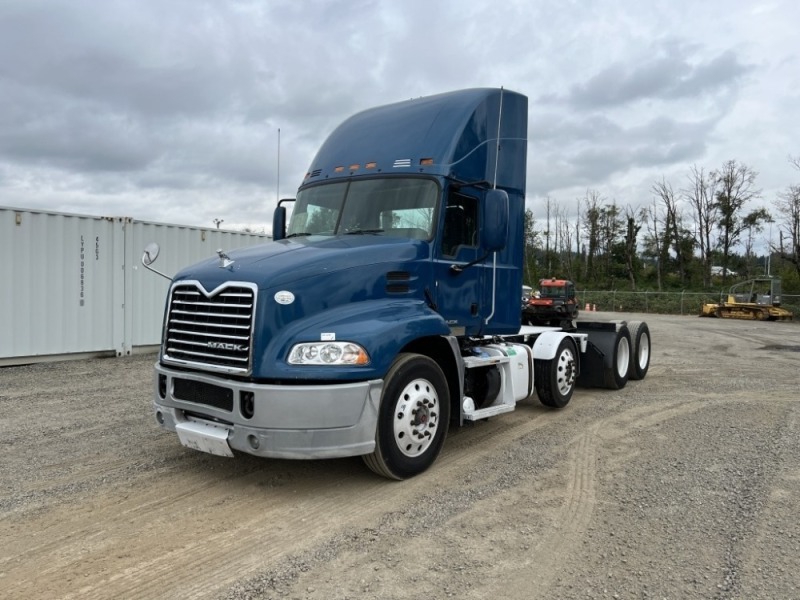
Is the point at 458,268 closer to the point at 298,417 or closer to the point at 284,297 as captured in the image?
the point at 284,297

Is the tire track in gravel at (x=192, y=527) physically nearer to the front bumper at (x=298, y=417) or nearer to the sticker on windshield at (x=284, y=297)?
the front bumper at (x=298, y=417)

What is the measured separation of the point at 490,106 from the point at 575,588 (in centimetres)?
463

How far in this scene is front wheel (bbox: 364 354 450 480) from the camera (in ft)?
15.0

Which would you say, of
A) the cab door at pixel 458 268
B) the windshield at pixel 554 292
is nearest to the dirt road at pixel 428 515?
the cab door at pixel 458 268

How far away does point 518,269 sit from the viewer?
22.0 feet

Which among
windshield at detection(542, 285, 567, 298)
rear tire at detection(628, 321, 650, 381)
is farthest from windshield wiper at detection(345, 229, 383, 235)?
windshield at detection(542, 285, 567, 298)

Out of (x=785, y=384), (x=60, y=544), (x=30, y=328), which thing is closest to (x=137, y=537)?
(x=60, y=544)

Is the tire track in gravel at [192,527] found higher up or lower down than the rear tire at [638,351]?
lower down

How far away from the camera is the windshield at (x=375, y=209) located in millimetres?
5414

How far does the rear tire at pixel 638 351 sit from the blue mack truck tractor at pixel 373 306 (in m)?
3.77

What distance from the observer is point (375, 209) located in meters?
5.57

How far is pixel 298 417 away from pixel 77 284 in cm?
951

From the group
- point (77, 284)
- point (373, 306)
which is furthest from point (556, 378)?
point (77, 284)

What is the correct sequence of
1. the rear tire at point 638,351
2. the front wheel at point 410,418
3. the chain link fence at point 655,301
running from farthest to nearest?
1. the chain link fence at point 655,301
2. the rear tire at point 638,351
3. the front wheel at point 410,418
